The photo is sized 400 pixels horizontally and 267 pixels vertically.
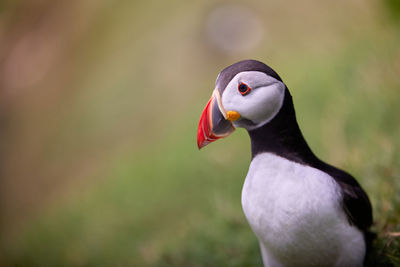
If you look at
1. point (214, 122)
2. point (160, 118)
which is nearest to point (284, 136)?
point (214, 122)

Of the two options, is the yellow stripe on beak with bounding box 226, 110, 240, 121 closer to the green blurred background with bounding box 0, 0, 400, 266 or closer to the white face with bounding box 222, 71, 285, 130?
the white face with bounding box 222, 71, 285, 130

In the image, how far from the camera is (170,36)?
10125 millimetres

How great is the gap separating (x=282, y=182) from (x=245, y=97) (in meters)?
0.38

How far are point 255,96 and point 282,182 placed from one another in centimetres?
37

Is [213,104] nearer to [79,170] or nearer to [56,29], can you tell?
[79,170]

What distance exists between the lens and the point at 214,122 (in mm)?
1897

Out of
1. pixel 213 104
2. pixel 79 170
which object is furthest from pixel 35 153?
pixel 213 104

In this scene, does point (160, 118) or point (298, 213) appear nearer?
point (298, 213)

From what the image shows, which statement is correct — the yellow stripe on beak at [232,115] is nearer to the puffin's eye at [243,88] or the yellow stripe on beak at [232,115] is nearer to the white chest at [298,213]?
the puffin's eye at [243,88]

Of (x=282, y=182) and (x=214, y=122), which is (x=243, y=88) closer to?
(x=214, y=122)

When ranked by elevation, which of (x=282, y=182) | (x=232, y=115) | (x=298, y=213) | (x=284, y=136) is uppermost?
(x=232, y=115)

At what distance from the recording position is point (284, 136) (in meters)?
1.90

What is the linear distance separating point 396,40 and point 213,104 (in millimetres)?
2900

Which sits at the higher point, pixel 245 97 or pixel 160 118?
pixel 245 97
